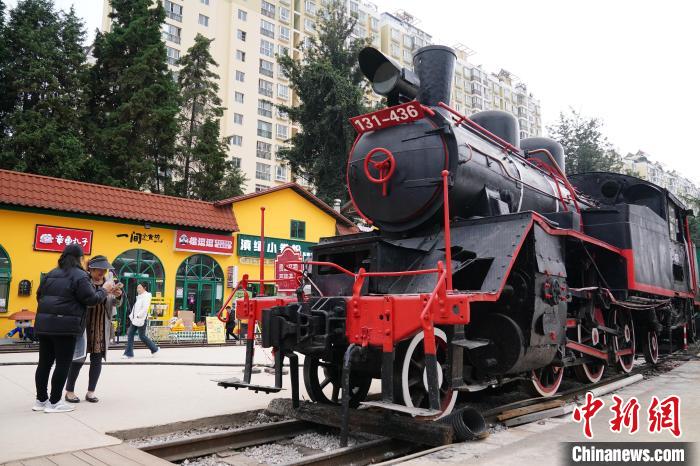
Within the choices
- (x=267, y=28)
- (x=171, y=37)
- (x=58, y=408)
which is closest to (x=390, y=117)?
(x=58, y=408)

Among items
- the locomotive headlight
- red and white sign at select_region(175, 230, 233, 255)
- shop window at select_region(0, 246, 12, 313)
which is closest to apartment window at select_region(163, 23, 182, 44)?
red and white sign at select_region(175, 230, 233, 255)

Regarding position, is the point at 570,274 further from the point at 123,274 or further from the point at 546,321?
the point at 123,274

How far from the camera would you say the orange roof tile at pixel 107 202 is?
14.4m

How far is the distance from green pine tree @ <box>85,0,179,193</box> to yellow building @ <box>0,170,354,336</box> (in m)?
4.33

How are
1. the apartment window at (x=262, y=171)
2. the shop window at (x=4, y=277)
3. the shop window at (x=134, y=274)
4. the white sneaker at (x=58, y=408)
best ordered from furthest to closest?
the apartment window at (x=262, y=171) → the shop window at (x=134, y=274) → the shop window at (x=4, y=277) → the white sneaker at (x=58, y=408)

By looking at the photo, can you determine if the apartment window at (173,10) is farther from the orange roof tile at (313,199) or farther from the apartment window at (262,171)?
the orange roof tile at (313,199)

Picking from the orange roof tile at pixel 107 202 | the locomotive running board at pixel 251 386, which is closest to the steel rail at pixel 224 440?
the locomotive running board at pixel 251 386

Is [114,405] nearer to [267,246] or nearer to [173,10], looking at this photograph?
[267,246]

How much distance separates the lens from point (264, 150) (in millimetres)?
41094

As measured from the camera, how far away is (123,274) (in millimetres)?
16359

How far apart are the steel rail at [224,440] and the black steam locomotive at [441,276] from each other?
1.32ft

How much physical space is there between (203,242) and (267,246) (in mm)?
2596

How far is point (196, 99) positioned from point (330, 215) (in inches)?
383

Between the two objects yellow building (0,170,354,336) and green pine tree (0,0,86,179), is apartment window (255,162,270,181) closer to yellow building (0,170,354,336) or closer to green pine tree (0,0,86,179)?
green pine tree (0,0,86,179)
